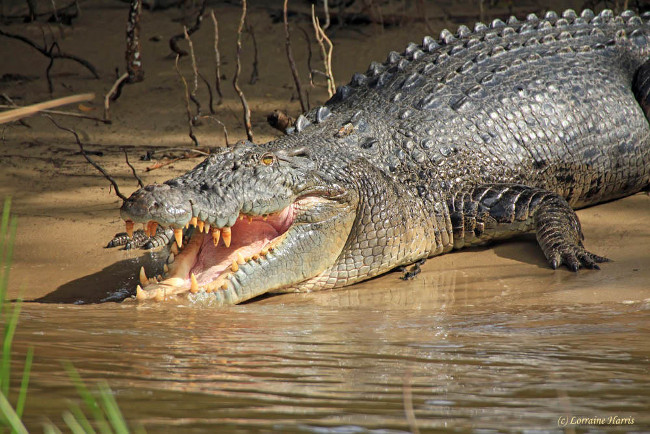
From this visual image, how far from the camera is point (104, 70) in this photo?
950 cm

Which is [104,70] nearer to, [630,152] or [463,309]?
[630,152]

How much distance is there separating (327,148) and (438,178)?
762mm

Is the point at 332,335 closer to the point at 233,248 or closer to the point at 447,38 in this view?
the point at 233,248

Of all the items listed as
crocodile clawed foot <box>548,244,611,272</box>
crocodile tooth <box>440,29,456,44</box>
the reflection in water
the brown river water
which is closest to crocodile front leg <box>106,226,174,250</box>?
the brown river water

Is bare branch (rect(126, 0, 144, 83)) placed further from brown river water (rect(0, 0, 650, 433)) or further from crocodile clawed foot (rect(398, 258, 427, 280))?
crocodile clawed foot (rect(398, 258, 427, 280))

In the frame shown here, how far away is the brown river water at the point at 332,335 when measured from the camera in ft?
7.30

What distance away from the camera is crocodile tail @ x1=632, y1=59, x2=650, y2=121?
619 centimetres

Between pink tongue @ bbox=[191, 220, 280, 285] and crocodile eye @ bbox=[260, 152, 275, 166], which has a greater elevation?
crocodile eye @ bbox=[260, 152, 275, 166]

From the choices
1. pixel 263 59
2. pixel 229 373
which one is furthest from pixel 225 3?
pixel 229 373

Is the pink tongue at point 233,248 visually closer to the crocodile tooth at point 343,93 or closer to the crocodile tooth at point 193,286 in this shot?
the crocodile tooth at point 193,286

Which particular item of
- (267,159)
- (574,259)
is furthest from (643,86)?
(267,159)

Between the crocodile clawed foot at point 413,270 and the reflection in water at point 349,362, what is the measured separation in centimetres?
59

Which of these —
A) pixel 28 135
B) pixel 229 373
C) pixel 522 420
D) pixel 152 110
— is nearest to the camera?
pixel 522 420

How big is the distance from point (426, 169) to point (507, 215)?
0.59 m
